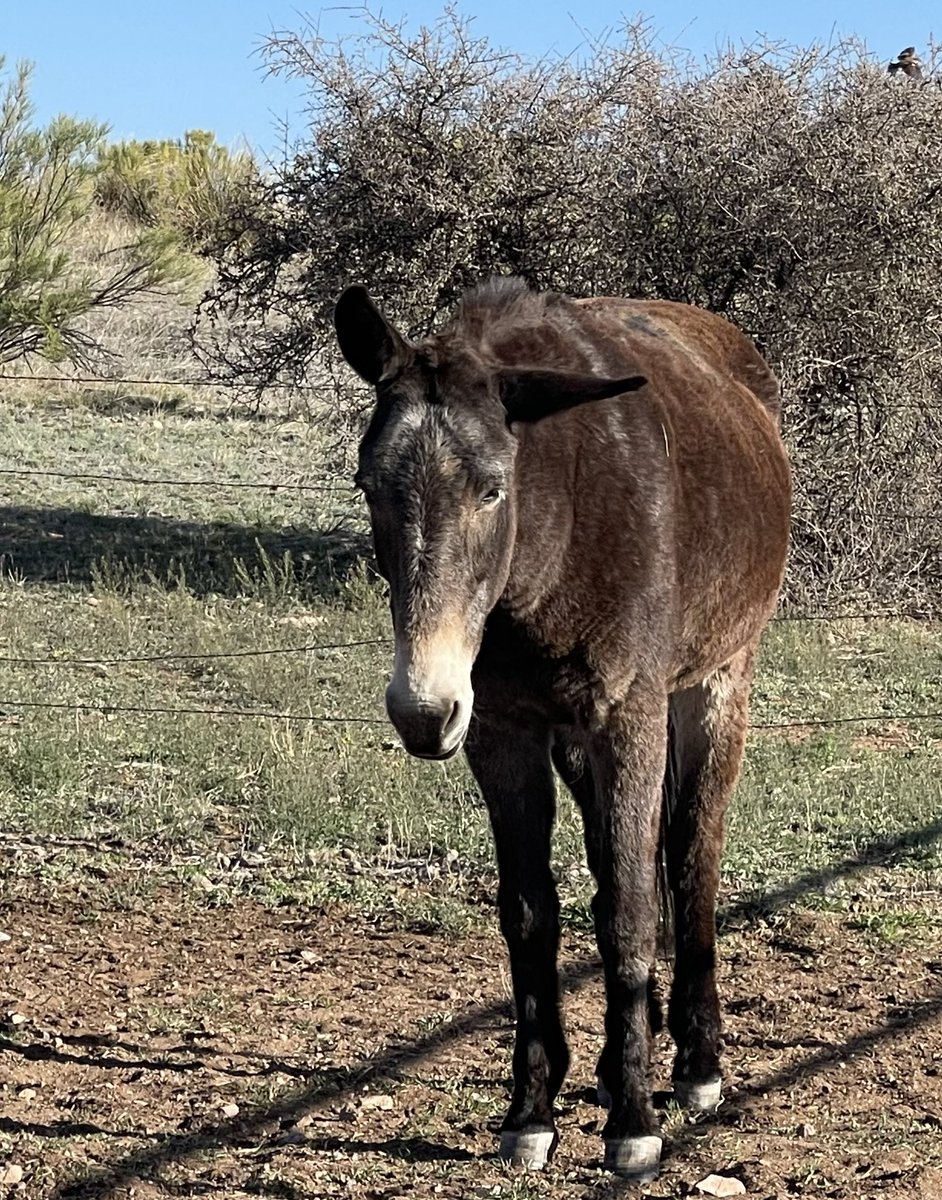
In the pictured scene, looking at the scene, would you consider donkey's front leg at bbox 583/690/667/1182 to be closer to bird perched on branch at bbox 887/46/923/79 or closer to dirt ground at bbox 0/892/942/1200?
dirt ground at bbox 0/892/942/1200

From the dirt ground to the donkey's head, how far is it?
1.41 meters

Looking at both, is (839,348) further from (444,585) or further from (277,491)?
(444,585)

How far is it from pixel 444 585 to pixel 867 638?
8.12 metres

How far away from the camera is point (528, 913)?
4137 millimetres

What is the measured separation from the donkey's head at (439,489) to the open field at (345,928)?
1444 millimetres

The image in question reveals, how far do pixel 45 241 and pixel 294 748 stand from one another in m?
10.8

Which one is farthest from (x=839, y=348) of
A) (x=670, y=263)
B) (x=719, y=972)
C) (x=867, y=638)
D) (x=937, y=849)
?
(x=719, y=972)

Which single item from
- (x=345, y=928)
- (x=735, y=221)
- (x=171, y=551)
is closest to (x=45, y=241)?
(x=171, y=551)

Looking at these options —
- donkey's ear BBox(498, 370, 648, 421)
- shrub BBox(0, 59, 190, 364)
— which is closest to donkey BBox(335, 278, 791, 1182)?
donkey's ear BBox(498, 370, 648, 421)

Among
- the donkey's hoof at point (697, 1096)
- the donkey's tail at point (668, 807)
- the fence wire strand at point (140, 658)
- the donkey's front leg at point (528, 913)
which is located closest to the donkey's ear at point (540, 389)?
Answer: the donkey's front leg at point (528, 913)

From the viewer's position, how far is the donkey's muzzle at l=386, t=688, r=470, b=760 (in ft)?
10.4

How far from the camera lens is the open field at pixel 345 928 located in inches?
164

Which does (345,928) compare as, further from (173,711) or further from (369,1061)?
(173,711)

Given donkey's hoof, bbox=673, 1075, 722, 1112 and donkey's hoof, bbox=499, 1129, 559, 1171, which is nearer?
donkey's hoof, bbox=499, 1129, 559, 1171
